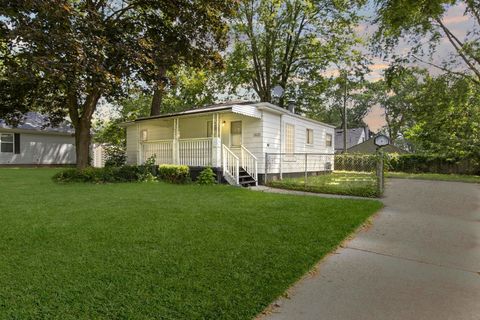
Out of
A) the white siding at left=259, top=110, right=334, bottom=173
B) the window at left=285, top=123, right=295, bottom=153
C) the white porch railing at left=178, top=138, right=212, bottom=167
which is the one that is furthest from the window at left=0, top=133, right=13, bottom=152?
the window at left=285, top=123, right=295, bottom=153

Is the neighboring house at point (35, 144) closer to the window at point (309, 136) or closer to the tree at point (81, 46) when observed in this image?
the tree at point (81, 46)

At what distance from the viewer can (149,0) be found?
36.9 ft

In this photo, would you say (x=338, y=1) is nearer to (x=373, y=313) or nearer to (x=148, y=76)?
(x=148, y=76)

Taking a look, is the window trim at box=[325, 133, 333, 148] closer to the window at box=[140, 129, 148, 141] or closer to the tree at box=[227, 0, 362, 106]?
the tree at box=[227, 0, 362, 106]

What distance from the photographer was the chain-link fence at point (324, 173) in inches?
364

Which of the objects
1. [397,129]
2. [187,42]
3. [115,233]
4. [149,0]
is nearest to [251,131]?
[187,42]

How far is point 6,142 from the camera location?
21.0 m

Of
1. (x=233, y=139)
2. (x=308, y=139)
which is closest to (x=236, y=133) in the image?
(x=233, y=139)

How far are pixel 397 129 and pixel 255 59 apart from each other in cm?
3121

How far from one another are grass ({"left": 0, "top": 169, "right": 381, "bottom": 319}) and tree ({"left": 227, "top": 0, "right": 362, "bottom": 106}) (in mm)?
17741

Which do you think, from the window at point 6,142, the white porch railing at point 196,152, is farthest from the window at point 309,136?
the window at point 6,142

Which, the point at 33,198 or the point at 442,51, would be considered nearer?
the point at 33,198

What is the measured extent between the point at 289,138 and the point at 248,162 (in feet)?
8.96

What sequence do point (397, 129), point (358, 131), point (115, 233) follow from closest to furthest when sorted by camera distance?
point (115, 233) < point (358, 131) < point (397, 129)
